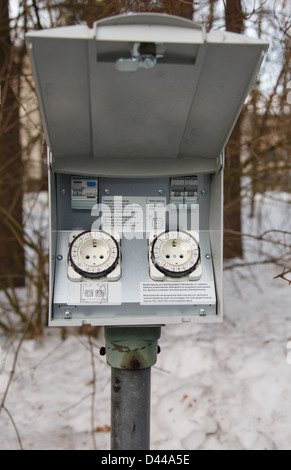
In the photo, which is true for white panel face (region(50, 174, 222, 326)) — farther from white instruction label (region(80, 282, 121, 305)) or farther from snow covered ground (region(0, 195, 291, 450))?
snow covered ground (region(0, 195, 291, 450))

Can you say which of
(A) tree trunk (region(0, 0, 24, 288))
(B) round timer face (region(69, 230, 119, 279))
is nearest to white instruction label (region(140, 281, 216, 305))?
(B) round timer face (region(69, 230, 119, 279))

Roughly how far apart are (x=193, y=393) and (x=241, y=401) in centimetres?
31

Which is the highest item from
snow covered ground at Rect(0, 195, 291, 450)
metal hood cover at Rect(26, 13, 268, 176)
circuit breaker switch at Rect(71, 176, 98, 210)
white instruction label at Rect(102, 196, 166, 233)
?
metal hood cover at Rect(26, 13, 268, 176)

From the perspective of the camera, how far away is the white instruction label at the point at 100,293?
187cm

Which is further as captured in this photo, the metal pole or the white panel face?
the metal pole

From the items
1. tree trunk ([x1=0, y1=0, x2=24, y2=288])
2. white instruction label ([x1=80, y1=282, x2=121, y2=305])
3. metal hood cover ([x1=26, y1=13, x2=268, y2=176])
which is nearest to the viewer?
metal hood cover ([x1=26, y1=13, x2=268, y2=176])

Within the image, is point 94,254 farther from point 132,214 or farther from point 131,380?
point 131,380

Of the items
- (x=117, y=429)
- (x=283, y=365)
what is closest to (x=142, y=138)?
(x=117, y=429)

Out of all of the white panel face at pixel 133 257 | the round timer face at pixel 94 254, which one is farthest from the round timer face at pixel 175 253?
the round timer face at pixel 94 254

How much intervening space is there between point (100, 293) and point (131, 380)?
0.41 m

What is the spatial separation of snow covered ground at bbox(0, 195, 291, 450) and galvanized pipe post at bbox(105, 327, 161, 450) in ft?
1.54

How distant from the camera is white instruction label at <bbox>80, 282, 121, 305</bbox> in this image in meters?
1.87

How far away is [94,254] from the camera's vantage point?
192cm

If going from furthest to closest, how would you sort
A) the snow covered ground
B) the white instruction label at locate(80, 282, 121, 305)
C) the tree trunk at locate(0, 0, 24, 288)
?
the tree trunk at locate(0, 0, 24, 288)
the snow covered ground
the white instruction label at locate(80, 282, 121, 305)
